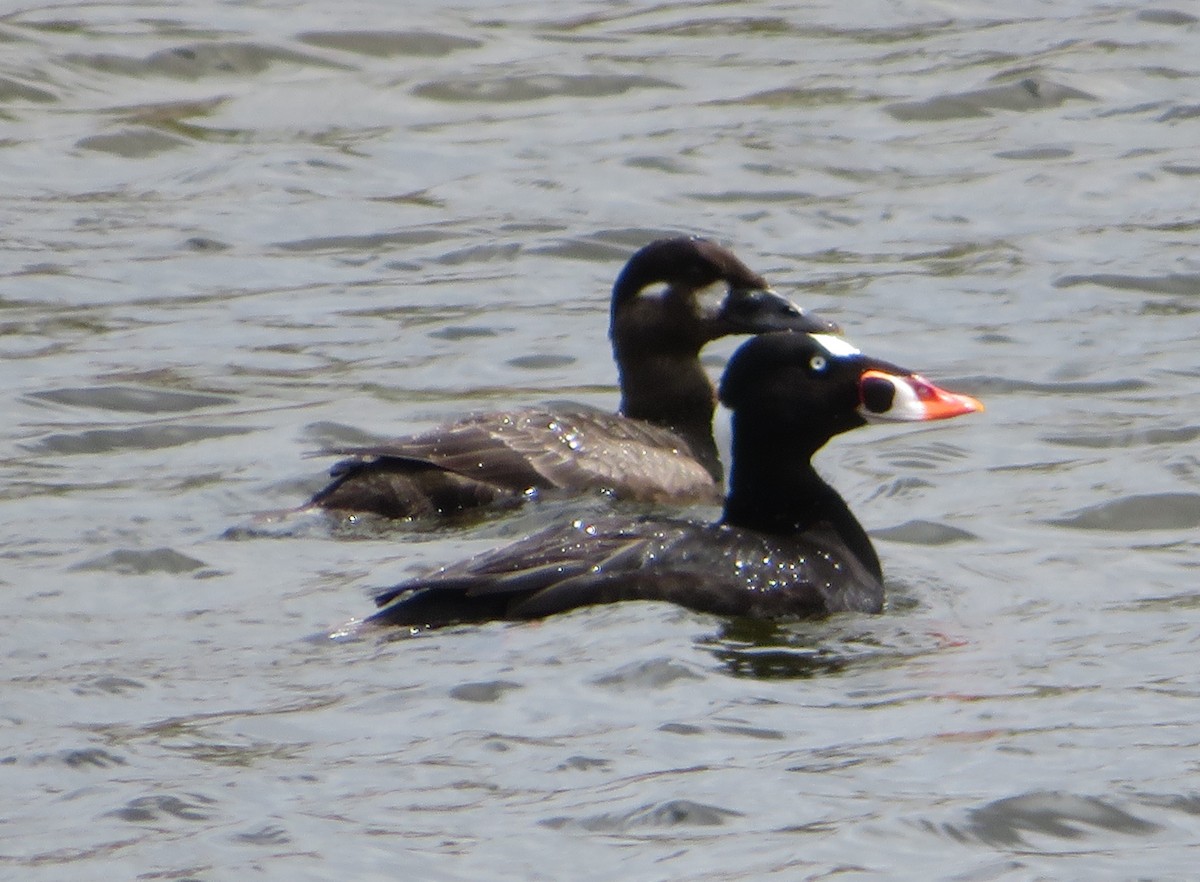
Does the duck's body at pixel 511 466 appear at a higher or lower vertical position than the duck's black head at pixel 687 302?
lower

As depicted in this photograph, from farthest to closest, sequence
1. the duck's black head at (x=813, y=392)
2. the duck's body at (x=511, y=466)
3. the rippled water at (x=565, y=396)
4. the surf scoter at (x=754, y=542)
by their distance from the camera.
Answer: the duck's body at (x=511, y=466) < the duck's black head at (x=813, y=392) < the surf scoter at (x=754, y=542) < the rippled water at (x=565, y=396)

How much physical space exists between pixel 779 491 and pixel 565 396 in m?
3.44

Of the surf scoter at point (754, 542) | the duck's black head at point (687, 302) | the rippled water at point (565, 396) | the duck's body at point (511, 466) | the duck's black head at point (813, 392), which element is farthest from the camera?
the duck's black head at point (687, 302)

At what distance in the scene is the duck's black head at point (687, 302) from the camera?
10711 millimetres

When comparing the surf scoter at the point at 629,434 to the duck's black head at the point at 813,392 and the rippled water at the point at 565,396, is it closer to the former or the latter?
the rippled water at the point at 565,396

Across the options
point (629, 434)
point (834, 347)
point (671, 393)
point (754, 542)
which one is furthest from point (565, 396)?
point (754, 542)

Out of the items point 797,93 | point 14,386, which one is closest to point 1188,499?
point 14,386

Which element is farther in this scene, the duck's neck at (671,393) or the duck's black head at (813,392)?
the duck's neck at (671,393)

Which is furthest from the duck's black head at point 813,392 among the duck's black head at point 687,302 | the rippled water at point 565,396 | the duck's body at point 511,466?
the duck's black head at point 687,302

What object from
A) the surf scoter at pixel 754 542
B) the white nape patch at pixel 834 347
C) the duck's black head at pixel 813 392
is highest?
the white nape patch at pixel 834 347

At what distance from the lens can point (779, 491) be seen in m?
8.47

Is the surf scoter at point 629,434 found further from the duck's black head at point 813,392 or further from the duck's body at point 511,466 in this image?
the duck's black head at point 813,392

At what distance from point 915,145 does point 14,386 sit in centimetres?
621

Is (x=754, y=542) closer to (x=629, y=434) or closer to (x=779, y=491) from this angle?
(x=779, y=491)
